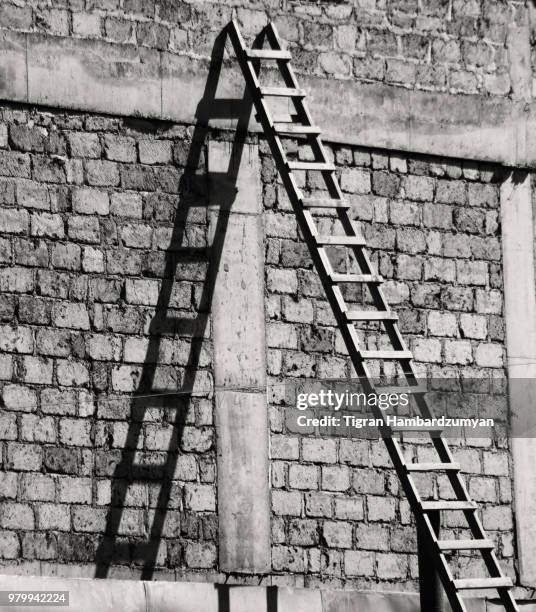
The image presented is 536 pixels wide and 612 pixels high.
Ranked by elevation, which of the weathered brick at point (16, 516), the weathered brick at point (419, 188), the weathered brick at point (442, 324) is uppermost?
the weathered brick at point (419, 188)

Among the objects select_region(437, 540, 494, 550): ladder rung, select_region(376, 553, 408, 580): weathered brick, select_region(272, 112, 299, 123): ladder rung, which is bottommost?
select_region(376, 553, 408, 580): weathered brick

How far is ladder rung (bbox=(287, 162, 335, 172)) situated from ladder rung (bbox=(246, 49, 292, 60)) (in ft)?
2.33

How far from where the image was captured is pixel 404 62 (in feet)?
35.9

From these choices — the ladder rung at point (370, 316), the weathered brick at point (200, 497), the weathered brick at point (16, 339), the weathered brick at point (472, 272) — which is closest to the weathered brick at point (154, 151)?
the weathered brick at point (16, 339)

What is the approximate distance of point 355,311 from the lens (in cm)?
983

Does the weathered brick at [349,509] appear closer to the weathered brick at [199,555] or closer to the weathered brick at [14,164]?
the weathered brick at [199,555]

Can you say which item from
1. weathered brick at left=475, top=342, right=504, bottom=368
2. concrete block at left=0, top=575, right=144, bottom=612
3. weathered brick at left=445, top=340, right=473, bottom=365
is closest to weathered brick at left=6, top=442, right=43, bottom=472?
concrete block at left=0, top=575, right=144, bottom=612

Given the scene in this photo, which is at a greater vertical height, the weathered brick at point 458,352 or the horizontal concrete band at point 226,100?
the horizontal concrete band at point 226,100

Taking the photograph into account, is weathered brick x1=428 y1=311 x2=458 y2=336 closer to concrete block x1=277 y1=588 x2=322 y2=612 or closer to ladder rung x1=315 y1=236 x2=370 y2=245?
ladder rung x1=315 y1=236 x2=370 y2=245

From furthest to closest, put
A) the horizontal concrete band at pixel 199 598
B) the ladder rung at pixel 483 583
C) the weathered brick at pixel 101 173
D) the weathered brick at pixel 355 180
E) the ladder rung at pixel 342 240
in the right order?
the weathered brick at pixel 355 180
the weathered brick at pixel 101 173
the ladder rung at pixel 342 240
the horizontal concrete band at pixel 199 598
the ladder rung at pixel 483 583

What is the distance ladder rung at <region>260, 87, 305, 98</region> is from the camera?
33.0 feet

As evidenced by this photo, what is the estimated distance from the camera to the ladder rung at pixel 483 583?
8.93m

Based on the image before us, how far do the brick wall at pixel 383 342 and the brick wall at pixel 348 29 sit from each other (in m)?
0.57

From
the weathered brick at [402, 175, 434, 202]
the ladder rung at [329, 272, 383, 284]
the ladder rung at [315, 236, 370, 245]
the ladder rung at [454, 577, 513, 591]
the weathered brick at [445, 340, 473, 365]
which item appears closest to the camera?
the ladder rung at [454, 577, 513, 591]
